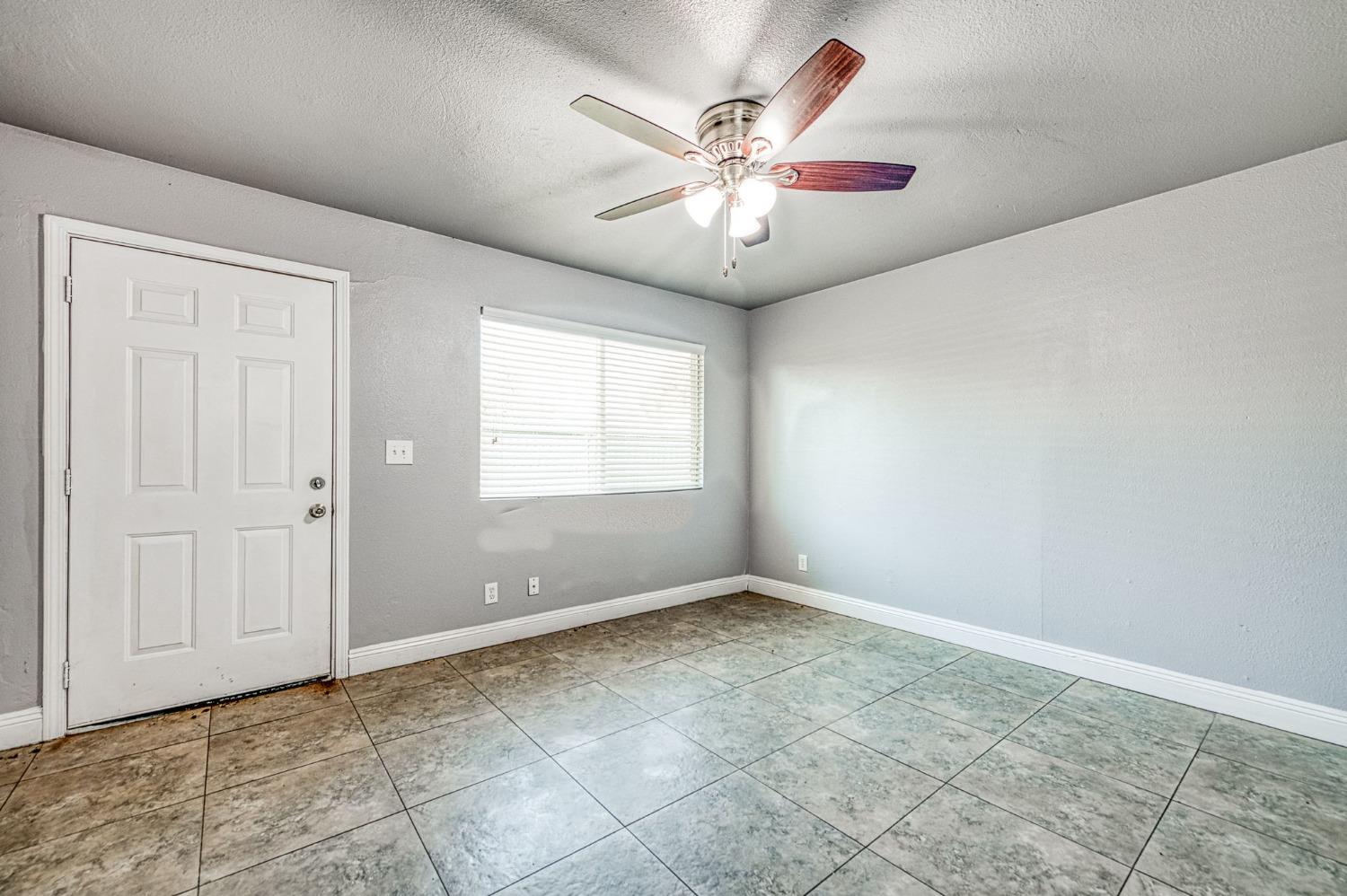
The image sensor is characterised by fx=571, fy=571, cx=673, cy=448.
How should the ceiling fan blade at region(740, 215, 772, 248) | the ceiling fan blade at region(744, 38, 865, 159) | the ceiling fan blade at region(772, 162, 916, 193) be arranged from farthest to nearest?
the ceiling fan blade at region(740, 215, 772, 248), the ceiling fan blade at region(772, 162, 916, 193), the ceiling fan blade at region(744, 38, 865, 159)

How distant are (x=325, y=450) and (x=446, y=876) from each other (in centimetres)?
206

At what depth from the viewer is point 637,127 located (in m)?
1.75

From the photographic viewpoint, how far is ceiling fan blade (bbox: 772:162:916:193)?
1952mm

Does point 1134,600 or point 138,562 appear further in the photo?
point 1134,600

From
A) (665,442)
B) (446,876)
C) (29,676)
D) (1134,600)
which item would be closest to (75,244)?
(29,676)

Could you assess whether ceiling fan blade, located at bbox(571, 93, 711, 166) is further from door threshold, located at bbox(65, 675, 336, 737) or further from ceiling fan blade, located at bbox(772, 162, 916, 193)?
door threshold, located at bbox(65, 675, 336, 737)

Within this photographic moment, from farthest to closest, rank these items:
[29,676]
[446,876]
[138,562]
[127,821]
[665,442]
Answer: [665,442]
[138,562]
[29,676]
[127,821]
[446,876]

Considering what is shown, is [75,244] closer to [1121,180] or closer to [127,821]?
[127,821]

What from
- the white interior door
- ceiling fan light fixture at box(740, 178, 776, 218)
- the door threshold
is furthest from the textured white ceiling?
the door threshold

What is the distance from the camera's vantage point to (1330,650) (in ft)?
7.59

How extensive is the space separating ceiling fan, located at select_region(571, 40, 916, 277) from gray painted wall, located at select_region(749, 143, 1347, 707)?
1.64 meters

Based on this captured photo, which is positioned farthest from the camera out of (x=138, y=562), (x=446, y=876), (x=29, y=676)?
(x=138, y=562)

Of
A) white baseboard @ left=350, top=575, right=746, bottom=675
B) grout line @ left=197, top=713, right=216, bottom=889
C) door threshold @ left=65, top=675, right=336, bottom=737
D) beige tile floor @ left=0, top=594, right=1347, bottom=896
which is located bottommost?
beige tile floor @ left=0, top=594, right=1347, bottom=896

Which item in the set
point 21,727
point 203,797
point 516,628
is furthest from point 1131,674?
point 21,727
